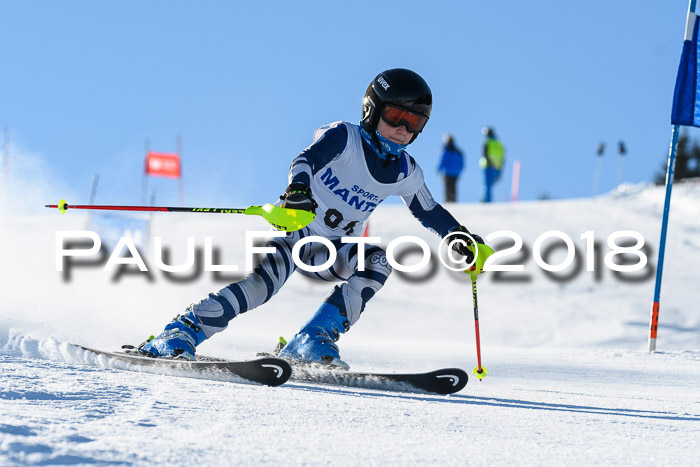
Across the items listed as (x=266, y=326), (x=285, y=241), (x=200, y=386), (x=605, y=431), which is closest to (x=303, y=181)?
(x=285, y=241)

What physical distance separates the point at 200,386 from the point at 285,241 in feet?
4.38

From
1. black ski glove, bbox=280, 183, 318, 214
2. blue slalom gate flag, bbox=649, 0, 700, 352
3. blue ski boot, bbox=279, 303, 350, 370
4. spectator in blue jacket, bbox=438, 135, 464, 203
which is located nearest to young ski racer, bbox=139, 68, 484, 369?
blue ski boot, bbox=279, 303, 350, 370

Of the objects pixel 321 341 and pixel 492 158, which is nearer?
pixel 321 341

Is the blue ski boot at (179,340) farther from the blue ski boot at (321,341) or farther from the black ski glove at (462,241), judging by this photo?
the black ski glove at (462,241)

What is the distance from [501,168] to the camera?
1530cm

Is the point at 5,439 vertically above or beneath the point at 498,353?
above

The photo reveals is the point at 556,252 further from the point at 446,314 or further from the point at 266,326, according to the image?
the point at 266,326

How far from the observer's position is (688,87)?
672 cm

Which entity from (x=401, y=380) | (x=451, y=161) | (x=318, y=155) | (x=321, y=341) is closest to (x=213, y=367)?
(x=321, y=341)

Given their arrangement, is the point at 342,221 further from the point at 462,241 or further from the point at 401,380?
the point at 401,380

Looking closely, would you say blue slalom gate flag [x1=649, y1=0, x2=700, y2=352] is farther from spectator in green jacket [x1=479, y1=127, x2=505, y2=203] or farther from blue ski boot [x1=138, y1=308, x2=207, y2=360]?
spectator in green jacket [x1=479, y1=127, x2=505, y2=203]

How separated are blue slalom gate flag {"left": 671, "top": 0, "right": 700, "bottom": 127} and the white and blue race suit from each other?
3854 millimetres

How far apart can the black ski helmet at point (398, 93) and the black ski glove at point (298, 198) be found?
706 mm

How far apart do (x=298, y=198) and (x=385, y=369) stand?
1447mm
